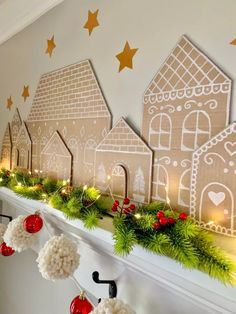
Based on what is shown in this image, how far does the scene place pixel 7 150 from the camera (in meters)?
1.63

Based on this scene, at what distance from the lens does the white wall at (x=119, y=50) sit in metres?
0.67

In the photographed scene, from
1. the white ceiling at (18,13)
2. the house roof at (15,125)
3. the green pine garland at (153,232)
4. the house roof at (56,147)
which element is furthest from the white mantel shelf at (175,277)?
the white ceiling at (18,13)

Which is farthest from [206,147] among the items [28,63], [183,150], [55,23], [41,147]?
[28,63]

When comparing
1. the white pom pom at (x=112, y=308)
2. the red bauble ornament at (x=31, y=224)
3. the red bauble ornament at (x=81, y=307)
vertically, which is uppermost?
the red bauble ornament at (x=31, y=224)

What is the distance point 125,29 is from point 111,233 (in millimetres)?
654

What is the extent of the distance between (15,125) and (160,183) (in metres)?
1.08

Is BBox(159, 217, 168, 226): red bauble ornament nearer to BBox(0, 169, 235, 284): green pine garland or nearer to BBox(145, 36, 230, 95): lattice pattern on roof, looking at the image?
BBox(0, 169, 235, 284): green pine garland

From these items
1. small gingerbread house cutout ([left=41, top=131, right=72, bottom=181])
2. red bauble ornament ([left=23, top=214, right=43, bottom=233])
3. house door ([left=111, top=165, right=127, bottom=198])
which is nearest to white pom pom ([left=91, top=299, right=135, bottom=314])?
house door ([left=111, top=165, right=127, bottom=198])

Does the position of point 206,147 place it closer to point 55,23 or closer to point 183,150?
point 183,150

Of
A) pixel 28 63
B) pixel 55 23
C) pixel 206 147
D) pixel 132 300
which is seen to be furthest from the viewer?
pixel 28 63

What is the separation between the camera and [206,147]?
67cm

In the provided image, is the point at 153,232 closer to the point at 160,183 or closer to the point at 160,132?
the point at 160,183

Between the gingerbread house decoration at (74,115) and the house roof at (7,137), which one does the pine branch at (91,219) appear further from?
the house roof at (7,137)

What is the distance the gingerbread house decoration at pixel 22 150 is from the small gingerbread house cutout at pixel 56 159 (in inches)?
5.9
